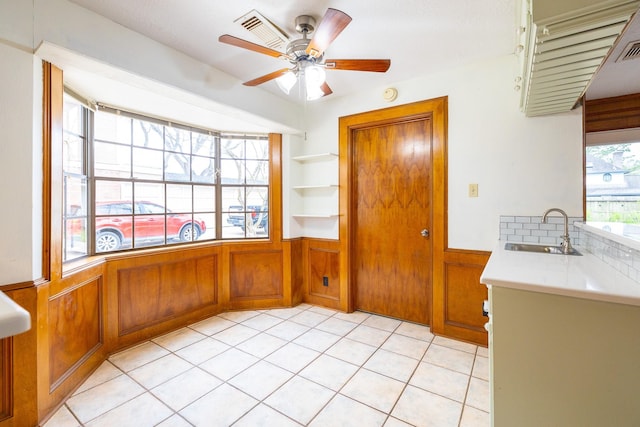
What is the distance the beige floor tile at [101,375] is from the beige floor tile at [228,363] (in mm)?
598

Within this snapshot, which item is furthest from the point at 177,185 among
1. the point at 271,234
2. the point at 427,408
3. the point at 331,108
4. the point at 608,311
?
the point at 608,311

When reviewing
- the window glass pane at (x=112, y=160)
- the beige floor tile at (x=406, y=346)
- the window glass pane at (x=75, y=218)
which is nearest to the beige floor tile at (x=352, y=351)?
the beige floor tile at (x=406, y=346)

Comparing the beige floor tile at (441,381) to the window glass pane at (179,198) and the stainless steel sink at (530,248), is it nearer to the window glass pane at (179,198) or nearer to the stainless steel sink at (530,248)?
the stainless steel sink at (530,248)

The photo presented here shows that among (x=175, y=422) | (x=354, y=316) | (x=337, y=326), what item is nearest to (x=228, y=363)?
(x=175, y=422)

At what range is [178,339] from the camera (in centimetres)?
249

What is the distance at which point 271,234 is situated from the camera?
10.6 feet

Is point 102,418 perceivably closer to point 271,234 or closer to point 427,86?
point 271,234

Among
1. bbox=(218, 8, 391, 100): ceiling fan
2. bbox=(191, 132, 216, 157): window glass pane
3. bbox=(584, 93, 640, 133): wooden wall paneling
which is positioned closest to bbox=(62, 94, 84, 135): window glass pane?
bbox=(191, 132, 216, 157): window glass pane

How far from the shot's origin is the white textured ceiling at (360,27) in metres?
1.65

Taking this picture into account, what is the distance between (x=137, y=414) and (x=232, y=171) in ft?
7.62

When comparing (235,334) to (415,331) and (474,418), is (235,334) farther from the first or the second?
(474,418)

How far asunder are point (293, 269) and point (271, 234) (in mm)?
492

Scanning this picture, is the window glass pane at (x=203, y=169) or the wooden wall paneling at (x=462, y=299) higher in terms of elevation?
the window glass pane at (x=203, y=169)

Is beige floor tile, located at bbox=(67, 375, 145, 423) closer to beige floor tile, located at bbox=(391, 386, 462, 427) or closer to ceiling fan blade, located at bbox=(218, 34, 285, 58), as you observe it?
beige floor tile, located at bbox=(391, 386, 462, 427)
